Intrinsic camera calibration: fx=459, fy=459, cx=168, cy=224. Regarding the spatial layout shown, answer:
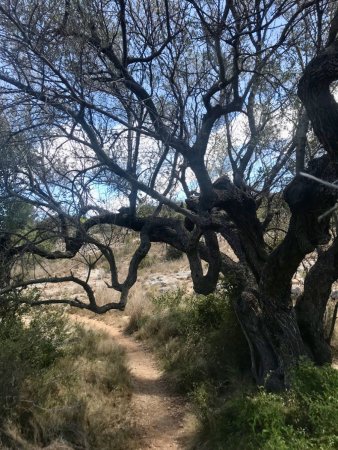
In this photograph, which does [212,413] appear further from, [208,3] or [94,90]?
[208,3]

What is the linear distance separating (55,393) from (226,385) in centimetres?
287

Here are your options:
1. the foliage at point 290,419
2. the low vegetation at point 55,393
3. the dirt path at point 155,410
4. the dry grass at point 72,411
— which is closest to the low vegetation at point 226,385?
the foliage at point 290,419

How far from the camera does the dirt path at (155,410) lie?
6695 millimetres

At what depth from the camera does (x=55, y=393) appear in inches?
273

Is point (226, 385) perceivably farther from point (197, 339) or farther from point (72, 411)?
point (72, 411)

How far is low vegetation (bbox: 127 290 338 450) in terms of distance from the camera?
4504 millimetres

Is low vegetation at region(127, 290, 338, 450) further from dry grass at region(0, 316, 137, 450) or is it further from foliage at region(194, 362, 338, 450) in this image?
dry grass at region(0, 316, 137, 450)

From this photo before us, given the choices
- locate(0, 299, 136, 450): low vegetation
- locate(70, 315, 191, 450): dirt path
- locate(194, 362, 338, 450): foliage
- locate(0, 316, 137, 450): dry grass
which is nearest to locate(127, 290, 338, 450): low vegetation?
locate(194, 362, 338, 450): foliage

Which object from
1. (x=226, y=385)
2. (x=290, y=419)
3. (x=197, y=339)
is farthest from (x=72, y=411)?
(x=197, y=339)

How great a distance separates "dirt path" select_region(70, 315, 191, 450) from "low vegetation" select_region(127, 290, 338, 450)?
0.31 m

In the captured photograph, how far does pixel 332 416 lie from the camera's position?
4434 millimetres

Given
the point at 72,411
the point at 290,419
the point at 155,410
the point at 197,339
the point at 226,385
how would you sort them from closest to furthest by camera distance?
the point at 290,419 < the point at 72,411 < the point at 155,410 < the point at 226,385 < the point at 197,339

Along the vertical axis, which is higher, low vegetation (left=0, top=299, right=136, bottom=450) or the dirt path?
low vegetation (left=0, top=299, right=136, bottom=450)

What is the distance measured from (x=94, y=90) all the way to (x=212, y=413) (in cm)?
488
